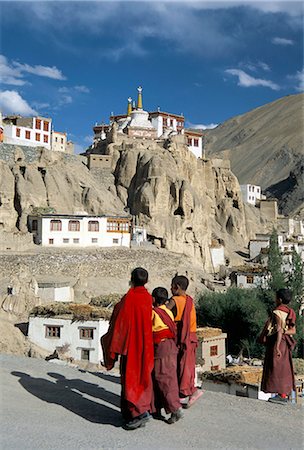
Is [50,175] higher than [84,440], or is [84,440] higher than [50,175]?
[50,175]

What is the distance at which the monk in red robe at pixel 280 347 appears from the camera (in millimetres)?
7102

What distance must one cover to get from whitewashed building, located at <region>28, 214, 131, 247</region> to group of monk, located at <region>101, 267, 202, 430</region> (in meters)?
28.3

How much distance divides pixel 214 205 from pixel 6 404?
150ft

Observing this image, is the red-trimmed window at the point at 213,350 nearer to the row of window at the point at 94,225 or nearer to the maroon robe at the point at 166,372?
the maroon robe at the point at 166,372

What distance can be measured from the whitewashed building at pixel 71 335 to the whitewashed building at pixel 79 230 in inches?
640

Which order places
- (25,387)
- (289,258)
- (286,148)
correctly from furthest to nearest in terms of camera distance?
(286,148)
(289,258)
(25,387)

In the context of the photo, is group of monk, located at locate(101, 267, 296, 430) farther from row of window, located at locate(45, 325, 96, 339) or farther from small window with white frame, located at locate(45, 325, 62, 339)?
small window with white frame, located at locate(45, 325, 62, 339)

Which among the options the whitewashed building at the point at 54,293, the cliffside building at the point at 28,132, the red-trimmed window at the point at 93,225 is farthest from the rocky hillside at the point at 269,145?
the whitewashed building at the point at 54,293

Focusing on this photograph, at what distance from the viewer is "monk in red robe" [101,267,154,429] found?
19.8ft

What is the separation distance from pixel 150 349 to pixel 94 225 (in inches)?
1178

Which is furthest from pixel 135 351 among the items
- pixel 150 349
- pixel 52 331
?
pixel 52 331

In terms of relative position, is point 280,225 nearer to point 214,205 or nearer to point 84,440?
point 214,205

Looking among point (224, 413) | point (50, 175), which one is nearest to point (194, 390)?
point (224, 413)

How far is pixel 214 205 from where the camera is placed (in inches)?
2041
